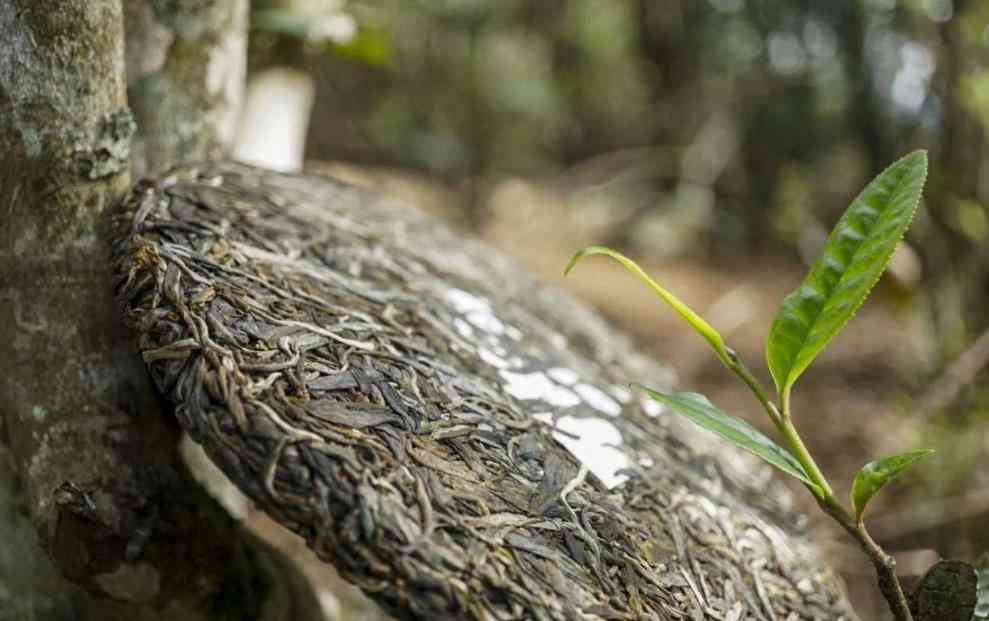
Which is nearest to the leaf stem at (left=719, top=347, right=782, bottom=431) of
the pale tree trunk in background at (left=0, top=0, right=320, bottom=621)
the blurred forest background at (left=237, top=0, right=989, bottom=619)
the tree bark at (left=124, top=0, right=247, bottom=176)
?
the pale tree trunk in background at (left=0, top=0, right=320, bottom=621)

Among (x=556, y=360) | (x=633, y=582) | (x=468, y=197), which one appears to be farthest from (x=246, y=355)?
(x=468, y=197)

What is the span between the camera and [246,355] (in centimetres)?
87

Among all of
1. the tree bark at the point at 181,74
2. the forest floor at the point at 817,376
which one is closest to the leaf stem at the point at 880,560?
the forest floor at the point at 817,376

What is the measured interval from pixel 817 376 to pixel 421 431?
2.66 meters

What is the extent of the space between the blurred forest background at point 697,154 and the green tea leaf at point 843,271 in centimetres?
157

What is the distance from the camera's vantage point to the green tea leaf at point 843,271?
→ 0.94m

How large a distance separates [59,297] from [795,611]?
0.99 meters

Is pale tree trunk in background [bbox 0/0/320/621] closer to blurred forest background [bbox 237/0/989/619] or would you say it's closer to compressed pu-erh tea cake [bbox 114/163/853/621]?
compressed pu-erh tea cake [bbox 114/163/853/621]

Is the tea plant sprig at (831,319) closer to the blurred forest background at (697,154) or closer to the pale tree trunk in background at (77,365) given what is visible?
the pale tree trunk in background at (77,365)

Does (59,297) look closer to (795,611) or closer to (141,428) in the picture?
(141,428)

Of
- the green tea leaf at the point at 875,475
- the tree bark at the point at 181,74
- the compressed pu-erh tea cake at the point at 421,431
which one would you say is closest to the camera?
the compressed pu-erh tea cake at the point at 421,431

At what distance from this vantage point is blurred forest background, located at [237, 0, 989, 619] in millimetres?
2529

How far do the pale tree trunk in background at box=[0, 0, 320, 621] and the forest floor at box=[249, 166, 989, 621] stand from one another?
1.54 ft

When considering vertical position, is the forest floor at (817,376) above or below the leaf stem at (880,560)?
below
